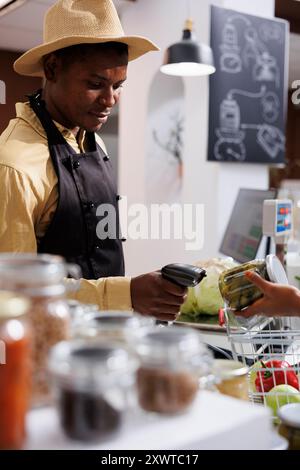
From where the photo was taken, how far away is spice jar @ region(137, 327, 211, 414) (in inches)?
29.7

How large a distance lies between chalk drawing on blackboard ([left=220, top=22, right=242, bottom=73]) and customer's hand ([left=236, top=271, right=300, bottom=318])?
3.93 metres

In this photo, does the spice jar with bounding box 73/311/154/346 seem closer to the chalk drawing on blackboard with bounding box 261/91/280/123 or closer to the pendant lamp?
the pendant lamp

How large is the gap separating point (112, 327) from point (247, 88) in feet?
15.3

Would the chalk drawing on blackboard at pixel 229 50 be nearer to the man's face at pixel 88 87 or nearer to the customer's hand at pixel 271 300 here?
the man's face at pixel 88 87

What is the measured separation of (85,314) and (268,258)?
697 millimetres

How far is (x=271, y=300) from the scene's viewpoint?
4.68 feet

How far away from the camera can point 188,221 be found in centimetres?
609

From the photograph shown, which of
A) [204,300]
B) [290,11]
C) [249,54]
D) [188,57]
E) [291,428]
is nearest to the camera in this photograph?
[291,428]

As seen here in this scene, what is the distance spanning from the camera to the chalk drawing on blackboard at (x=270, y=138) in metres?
5.29

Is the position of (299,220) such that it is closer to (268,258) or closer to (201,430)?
(268,258)

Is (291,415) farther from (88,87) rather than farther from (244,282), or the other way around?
(88,87)

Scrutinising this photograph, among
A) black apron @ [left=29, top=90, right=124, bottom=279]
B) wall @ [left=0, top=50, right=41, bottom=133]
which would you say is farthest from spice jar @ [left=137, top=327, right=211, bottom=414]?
wall @ [left=0, top=50, right=41, bottom=133]

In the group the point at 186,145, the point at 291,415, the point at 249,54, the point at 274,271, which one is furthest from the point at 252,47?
the point at 291,415
